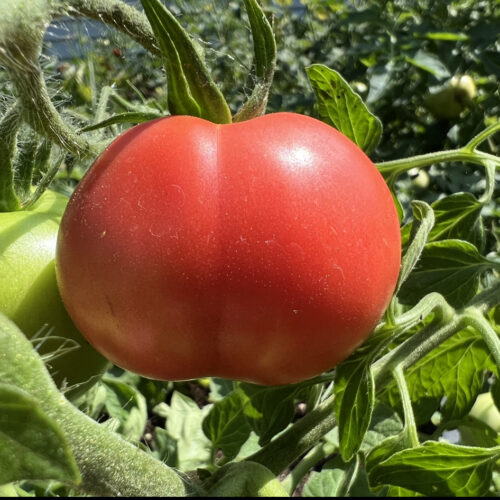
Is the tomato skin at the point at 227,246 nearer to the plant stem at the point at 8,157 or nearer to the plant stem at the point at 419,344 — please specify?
the plant stem at the point at 8,157

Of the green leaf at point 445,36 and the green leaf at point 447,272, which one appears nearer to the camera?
the green leaf at point 447,272

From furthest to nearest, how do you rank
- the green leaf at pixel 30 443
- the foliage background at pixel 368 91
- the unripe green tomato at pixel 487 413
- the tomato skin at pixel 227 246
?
the foliage background at pixel 368 91 < the unripe green tomato at pixel 487 413 < the tomato skin at pixel 227 246 < the green leaf at pixel 30 443

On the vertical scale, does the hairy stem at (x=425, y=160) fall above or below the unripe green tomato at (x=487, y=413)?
above

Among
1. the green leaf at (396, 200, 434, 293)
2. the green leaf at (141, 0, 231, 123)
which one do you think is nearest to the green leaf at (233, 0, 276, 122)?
the green leaf at (141, 0, 231, 123)

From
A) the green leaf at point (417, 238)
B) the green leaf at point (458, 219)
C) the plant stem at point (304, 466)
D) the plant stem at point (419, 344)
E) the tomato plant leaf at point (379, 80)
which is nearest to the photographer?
the green leaf at point (417, 238)

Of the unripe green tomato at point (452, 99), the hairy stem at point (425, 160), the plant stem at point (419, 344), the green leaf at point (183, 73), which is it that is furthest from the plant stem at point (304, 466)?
the unripe green tomato at point (452, 99)

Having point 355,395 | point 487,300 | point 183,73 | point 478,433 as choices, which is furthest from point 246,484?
point 478,433
